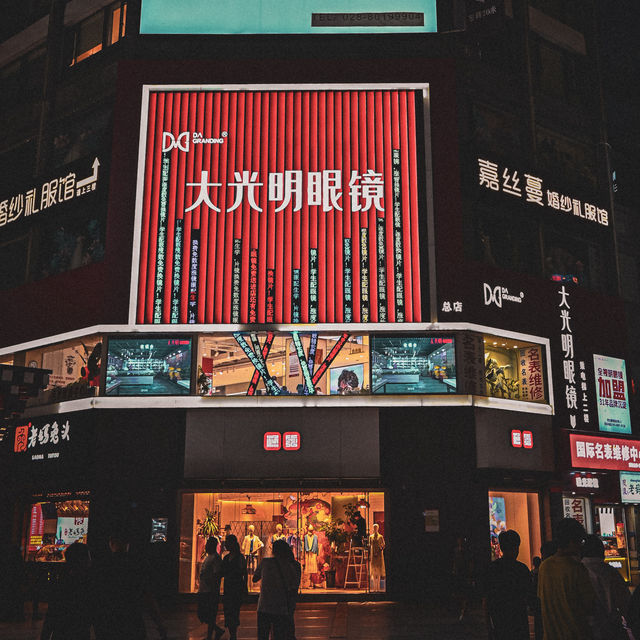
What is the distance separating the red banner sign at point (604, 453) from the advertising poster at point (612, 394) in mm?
509

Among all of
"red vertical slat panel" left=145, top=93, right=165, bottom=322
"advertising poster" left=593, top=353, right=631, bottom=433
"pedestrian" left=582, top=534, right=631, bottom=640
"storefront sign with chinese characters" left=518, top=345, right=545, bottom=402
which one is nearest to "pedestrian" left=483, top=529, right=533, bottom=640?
"pedestrian" left=582, top=534, right=631, bottom=640

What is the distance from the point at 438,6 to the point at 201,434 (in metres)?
12.3

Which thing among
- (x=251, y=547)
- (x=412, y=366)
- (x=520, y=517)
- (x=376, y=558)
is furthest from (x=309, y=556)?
(x=520, y=517)

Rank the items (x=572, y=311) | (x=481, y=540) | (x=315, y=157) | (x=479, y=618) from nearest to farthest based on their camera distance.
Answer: (x=479, y=618)
(x=481, y=540)
(x=315, y=157)
(x=572, y=311)

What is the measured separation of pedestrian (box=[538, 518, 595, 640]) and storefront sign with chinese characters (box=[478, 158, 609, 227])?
13.8m

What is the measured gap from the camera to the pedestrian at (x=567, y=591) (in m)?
5.30

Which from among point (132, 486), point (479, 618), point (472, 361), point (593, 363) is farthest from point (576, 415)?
point (132, 486)

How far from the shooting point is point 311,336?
55.1 ft

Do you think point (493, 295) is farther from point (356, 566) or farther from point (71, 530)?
point (71, 530)

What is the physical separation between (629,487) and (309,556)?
8363mm

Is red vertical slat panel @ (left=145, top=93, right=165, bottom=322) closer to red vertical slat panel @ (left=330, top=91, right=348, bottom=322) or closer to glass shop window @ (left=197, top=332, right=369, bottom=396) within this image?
glass shop window @ (left=197, top=332, right=369, bottom=396)

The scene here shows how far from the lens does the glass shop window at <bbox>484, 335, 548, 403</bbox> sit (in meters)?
17.7

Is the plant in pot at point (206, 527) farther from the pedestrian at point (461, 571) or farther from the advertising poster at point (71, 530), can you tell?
the pedestrian at point (461, 571)

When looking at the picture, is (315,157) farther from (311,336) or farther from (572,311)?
(572,311)
